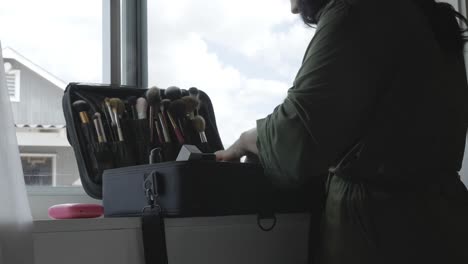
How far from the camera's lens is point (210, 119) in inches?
50.8

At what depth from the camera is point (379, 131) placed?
818mm

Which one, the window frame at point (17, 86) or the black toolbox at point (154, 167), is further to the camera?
the window frame at point (17, 86)

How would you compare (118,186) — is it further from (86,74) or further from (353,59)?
(86,74)

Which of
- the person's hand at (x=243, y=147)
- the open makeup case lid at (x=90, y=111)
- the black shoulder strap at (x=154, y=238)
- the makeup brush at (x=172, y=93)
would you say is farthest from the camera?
the makeup brush at (x=172, y=93)

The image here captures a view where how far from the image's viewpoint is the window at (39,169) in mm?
1268

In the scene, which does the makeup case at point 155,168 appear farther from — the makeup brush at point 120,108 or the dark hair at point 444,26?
the dark hair at point 444,26

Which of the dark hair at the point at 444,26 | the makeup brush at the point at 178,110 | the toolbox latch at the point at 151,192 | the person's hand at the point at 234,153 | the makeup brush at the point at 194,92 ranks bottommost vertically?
the toolbox latch at the point at 151,192

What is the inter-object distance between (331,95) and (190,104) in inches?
19.1

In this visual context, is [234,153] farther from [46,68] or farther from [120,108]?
[46,68]

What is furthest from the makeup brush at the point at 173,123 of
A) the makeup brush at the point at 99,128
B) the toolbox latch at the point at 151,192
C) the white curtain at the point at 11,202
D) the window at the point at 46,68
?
the white curtain at the point at 11,202

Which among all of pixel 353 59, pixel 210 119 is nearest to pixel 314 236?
pixel 353 59

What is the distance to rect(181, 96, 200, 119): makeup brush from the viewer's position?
1227mm

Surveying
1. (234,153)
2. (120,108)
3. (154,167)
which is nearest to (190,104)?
(120,108)

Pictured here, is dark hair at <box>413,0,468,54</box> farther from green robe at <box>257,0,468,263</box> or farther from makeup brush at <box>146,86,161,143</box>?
makeup brush at <box>146,86,161,143</box>
